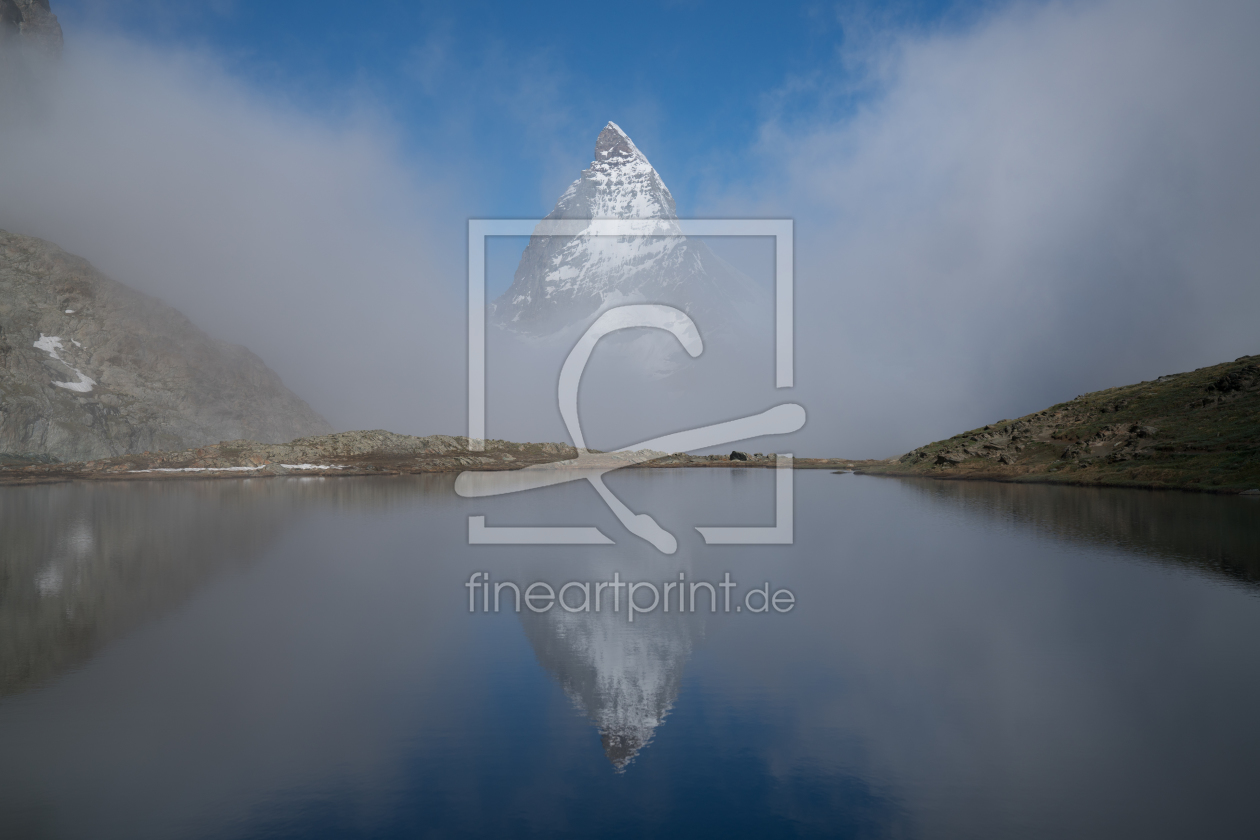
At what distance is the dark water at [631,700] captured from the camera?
998 centimetres

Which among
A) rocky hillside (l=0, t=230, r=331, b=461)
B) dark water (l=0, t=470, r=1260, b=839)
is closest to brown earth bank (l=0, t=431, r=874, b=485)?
rocky hillside (l=0, t=230, r=331, b=461)

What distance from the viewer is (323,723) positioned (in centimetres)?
1303

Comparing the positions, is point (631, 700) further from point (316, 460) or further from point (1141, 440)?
point (316, 460)

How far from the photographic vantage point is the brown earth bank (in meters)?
102

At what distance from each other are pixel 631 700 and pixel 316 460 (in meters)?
123

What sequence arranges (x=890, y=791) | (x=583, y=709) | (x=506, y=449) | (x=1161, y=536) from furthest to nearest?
(x=506, y=449) < (x=1161, y=536) < (x=583, y=709) < (x=890, y=791)

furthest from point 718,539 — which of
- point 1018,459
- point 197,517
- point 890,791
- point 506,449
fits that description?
point 506,449

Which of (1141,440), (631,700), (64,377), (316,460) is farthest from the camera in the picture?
(64,377)

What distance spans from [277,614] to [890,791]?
63.8ft

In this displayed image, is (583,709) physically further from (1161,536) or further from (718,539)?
(1161,536)

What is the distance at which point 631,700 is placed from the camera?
1445 cm

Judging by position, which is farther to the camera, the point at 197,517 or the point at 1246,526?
the point at 197,517

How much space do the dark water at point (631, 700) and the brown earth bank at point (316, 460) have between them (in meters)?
85.4

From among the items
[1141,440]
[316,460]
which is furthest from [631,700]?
[316,460]
